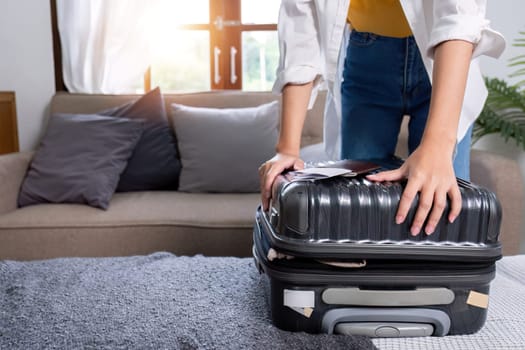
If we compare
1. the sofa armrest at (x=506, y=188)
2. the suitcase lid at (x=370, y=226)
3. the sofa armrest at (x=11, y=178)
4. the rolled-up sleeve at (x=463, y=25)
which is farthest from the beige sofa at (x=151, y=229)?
the suitcase lid at (x=370, y=226)

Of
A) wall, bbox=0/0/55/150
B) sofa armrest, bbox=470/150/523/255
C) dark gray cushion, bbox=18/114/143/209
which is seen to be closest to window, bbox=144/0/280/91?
wall, bbox=0/0/55/150

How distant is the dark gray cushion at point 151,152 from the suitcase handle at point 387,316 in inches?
71.4

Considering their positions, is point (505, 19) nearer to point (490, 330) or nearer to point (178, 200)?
point (178, 200)

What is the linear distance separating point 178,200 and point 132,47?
111 centimetres

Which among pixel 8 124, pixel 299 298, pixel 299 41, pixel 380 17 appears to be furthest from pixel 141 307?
pixel 8 124

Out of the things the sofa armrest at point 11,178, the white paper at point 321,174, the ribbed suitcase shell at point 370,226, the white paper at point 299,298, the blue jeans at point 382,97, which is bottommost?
the sofa armrest at point 11,178

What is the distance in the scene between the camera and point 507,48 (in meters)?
2.79

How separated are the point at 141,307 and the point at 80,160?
1533mm

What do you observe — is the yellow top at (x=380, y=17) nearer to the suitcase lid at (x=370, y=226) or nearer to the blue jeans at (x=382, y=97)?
the blue jeans at (x=382, y=97)

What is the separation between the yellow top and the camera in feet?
3.21

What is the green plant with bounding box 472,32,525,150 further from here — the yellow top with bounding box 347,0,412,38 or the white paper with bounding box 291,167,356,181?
the white paper with bounding box 291,167,356,181

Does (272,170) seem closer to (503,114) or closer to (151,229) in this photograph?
(151,229)

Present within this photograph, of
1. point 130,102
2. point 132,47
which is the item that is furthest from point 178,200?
point 132,47

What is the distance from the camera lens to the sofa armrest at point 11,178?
6.79 feet
